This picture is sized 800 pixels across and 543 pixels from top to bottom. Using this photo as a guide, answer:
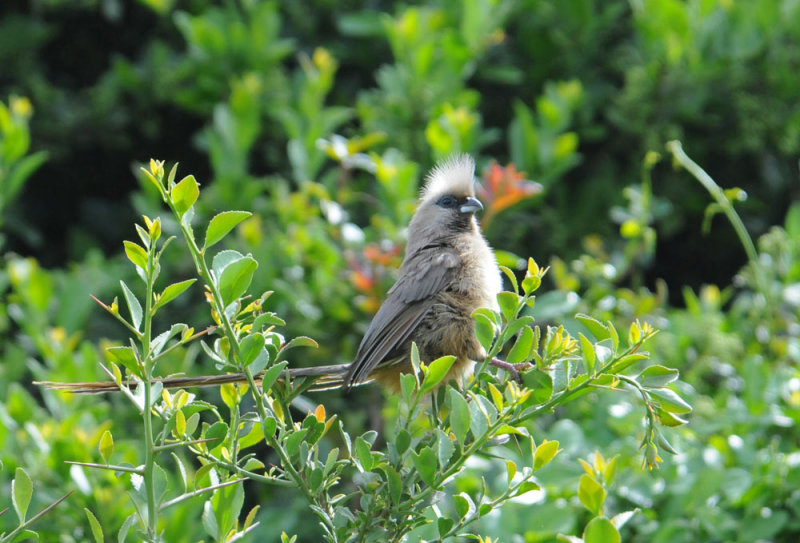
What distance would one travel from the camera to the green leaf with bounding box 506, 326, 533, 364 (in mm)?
1927

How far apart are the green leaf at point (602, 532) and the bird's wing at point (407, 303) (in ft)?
3.54

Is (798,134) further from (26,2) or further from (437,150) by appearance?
(26,2)

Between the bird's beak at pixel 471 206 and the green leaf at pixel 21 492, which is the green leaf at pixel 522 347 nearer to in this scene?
the green leaf at pixel 21 492

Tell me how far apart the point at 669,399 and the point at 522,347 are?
30 centimetres

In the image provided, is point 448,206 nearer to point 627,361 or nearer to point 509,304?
point 509,304

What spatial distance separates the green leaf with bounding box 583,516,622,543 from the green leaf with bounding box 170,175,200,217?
0.93m

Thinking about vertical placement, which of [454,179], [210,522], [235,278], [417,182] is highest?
[235,278]

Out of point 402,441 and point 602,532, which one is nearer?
point 602,532

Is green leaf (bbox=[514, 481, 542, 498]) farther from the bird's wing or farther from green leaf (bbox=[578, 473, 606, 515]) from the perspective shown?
the bird's wing

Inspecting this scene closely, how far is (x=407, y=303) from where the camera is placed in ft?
10.4

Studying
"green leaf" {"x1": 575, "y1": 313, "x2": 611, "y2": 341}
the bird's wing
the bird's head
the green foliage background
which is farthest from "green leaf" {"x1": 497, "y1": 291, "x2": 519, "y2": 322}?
the bird's head

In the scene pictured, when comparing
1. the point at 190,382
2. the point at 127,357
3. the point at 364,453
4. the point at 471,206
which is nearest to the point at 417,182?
the point at 471,206

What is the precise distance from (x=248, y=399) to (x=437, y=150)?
52.8 inches

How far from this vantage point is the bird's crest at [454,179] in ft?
12.4
